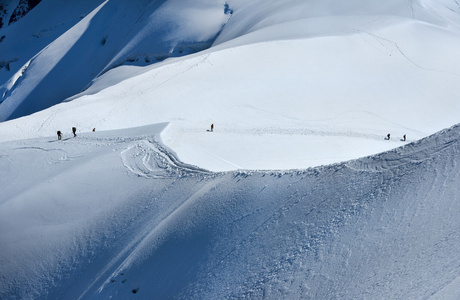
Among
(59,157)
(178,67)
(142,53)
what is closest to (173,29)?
(142,53)

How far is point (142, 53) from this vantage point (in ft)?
126

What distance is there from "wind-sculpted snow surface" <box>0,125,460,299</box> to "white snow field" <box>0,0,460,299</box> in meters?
0.03

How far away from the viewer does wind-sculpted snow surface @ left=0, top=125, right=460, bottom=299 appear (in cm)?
737

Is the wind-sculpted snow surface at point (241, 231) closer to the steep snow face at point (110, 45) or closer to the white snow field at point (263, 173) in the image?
the white snow field at point (263, 173)

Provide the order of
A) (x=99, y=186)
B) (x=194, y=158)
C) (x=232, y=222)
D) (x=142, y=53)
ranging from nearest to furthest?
(x=232, y=222) < (x=99, y=186) < (x=194, y=158) < (x=142, y=53)

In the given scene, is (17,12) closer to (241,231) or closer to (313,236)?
(241,231)

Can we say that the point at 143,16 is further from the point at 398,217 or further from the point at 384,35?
the point at 398,217

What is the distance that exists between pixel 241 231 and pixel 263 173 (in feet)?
5.38

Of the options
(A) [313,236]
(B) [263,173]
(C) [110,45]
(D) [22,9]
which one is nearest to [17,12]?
(D) [22,9]

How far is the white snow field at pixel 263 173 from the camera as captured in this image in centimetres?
781

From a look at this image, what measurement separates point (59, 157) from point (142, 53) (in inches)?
993

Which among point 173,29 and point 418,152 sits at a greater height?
point 173,29

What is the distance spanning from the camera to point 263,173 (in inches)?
405

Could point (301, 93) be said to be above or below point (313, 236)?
above
